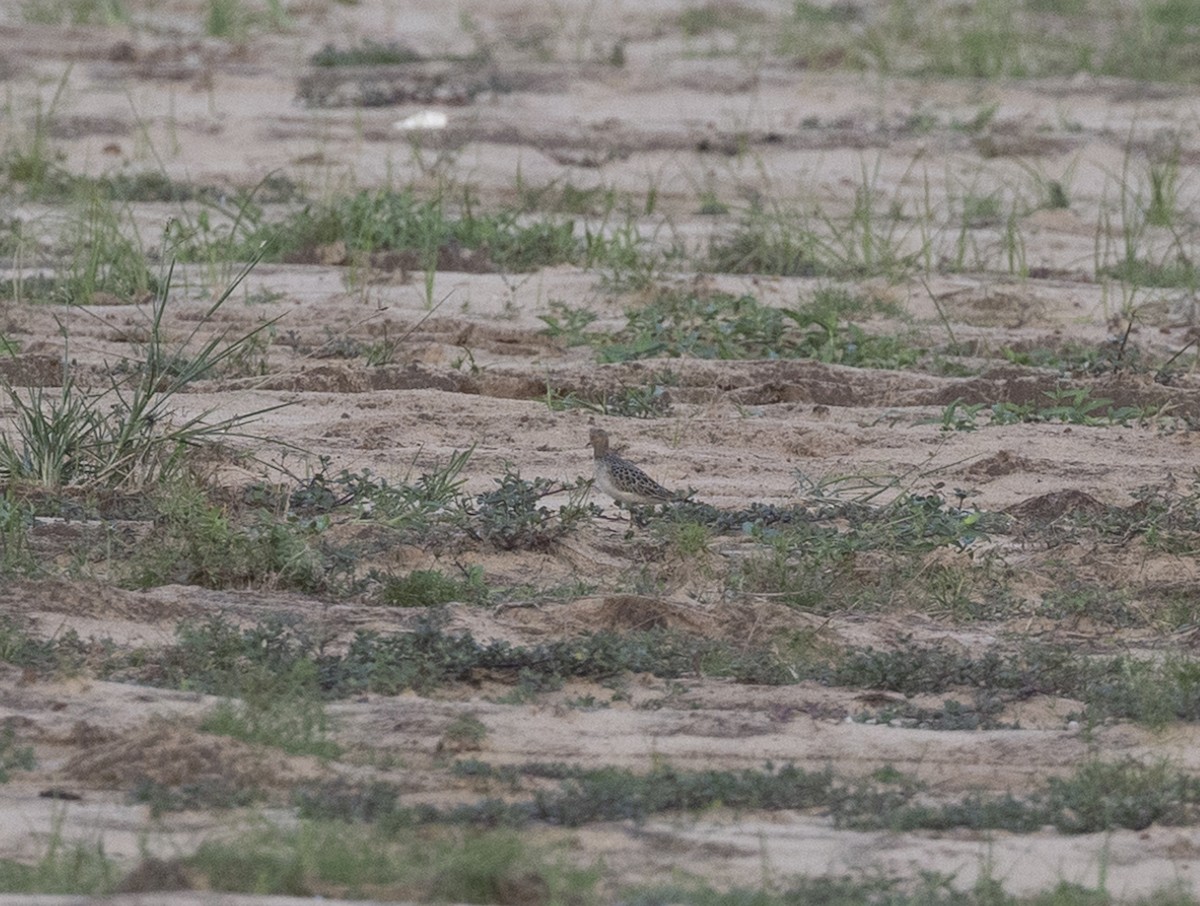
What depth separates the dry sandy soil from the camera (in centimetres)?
372

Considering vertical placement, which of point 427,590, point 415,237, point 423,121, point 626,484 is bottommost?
point 427,590

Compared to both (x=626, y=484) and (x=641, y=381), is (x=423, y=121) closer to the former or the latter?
(x=641, y=381)

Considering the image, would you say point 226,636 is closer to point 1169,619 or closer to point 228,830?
point 228,830

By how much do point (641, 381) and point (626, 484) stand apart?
152 centimetres

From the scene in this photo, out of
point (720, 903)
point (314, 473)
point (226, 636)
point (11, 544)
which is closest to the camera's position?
point (720, 903)

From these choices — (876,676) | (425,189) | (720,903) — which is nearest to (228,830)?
(720,903)

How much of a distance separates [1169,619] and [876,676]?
85cm

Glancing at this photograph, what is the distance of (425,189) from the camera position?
9.52 m

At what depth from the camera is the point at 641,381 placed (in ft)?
22.3

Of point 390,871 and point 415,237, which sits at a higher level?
point 415,237

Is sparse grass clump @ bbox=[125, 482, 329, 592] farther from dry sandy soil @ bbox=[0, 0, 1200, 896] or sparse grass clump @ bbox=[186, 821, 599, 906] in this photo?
sparse grass clump @ bbox=[186, 821, 599, 906]

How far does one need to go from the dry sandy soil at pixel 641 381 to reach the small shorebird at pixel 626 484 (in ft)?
0.36

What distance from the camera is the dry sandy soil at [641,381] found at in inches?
147

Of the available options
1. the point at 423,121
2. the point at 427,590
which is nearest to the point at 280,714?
the point at 427,590
